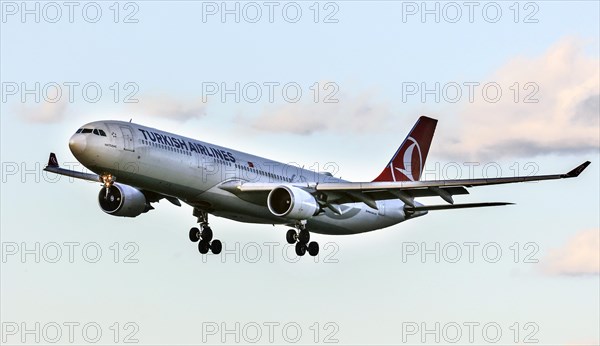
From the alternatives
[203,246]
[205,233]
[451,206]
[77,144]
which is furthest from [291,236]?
[77,144]

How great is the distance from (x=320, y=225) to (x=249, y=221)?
363 centimetres

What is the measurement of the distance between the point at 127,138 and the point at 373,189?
1136cm

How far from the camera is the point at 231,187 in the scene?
205ft

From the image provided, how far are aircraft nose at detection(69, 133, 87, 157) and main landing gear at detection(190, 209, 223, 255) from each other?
10.5m

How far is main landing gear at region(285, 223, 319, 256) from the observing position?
65.4 m

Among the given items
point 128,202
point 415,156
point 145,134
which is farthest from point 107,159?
point 415,156

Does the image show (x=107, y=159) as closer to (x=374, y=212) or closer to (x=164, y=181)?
(x=164, y=181)

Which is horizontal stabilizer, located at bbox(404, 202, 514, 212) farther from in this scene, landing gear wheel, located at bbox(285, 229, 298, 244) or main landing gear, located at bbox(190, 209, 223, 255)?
main landing gear, located at bbox(190, 209, 223, 255)

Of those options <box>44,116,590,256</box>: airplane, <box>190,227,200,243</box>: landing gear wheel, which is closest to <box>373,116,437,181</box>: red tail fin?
<box>44,116,590,256</box>: airplane

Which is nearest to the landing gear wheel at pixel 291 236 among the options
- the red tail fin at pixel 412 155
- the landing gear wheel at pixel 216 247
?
the landing gear wheel at pixel 216 247

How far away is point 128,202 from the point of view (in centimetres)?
6425

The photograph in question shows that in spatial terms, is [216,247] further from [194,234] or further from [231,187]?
[231,187]

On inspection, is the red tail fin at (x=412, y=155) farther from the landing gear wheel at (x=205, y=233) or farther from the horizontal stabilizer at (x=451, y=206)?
the landing gear wheel at (x=205, y=233)

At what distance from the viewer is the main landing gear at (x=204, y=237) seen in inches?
2660
